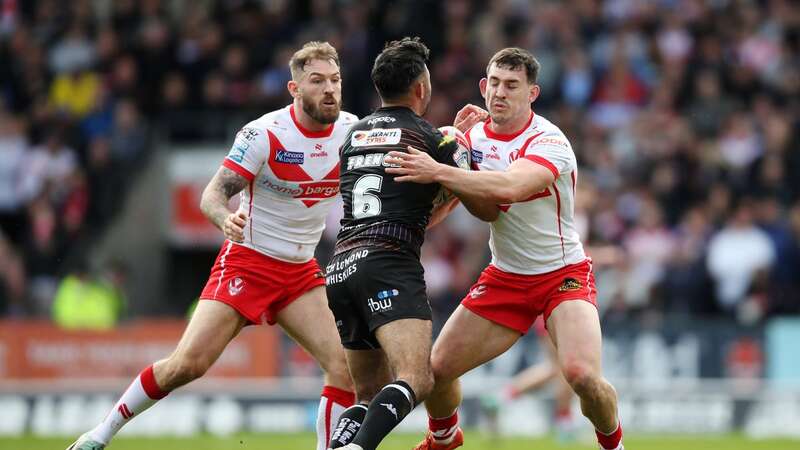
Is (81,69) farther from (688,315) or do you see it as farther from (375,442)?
(375,442)

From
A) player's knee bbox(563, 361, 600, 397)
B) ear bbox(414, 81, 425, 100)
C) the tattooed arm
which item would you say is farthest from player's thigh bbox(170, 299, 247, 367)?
player's knee bbox(563, 361, 600, 397)

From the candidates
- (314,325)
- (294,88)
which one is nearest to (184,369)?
(314,325)

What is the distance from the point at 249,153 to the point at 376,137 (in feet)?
4.36

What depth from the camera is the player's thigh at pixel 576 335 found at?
9.08 meters

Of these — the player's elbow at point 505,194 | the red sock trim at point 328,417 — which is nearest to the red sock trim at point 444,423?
the red sock trim at point 328,417

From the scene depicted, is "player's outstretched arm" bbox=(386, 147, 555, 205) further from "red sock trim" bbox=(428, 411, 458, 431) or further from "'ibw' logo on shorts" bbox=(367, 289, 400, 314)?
"red sock trim" bbox=(428, 411, 458, 431)

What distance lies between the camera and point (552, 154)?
30.0 ft

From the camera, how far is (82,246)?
1989 centimetres

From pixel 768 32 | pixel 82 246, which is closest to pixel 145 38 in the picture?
pixel 82 246

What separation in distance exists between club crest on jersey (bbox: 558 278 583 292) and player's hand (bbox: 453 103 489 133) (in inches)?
50.0

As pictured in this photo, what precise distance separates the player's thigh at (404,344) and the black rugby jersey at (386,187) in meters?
0.50

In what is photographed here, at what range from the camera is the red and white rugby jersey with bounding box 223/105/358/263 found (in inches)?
389

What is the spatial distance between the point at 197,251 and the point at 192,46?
3197 millimetres

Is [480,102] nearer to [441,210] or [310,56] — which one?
[310,56]
